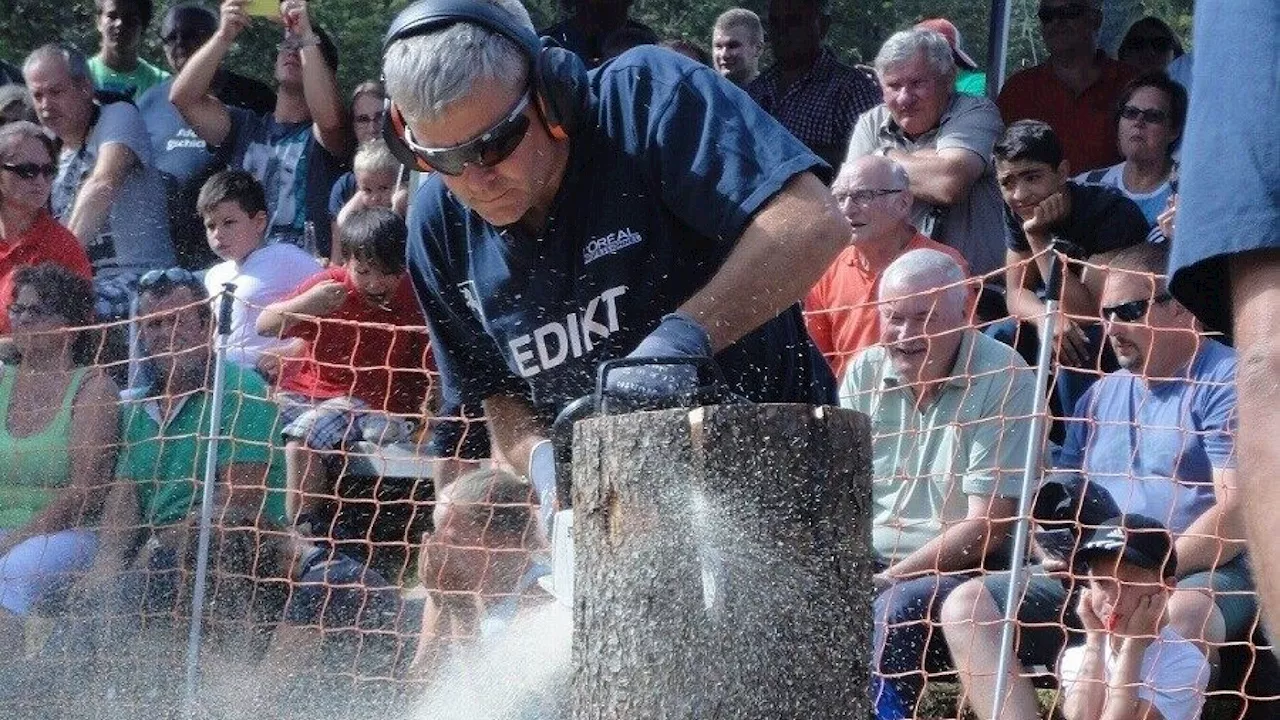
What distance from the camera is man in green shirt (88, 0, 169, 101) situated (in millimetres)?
8414

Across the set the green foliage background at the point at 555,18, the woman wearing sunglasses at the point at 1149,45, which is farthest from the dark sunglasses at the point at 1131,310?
the green foliage background at the point at 555,18

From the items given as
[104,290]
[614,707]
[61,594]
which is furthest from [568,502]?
[104,290]

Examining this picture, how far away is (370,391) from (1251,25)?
5352 mm

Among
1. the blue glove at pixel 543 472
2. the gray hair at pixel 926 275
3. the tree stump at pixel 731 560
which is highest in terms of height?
the tree stump at pixel 731 560

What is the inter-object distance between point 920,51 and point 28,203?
360cm

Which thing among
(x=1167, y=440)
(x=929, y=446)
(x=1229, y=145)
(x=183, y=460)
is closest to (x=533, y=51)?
(x=1229, y=145)

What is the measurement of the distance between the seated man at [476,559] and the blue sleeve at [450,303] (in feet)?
5.86

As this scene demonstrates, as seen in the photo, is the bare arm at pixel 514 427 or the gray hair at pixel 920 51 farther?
the gray hair at pixel 920 51

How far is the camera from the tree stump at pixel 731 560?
2160mm

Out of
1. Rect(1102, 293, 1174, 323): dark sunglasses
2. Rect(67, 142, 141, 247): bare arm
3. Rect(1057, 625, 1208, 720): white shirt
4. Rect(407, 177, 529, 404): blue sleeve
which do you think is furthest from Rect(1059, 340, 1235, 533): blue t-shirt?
Rect(67, 142, 141, 247): bare arm

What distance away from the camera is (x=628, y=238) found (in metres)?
3.24

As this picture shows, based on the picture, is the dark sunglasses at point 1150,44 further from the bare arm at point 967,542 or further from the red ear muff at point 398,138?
the red ear muff at point 398,138

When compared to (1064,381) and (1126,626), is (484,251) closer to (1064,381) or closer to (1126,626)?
(1126,626)

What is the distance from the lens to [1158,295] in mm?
5016
